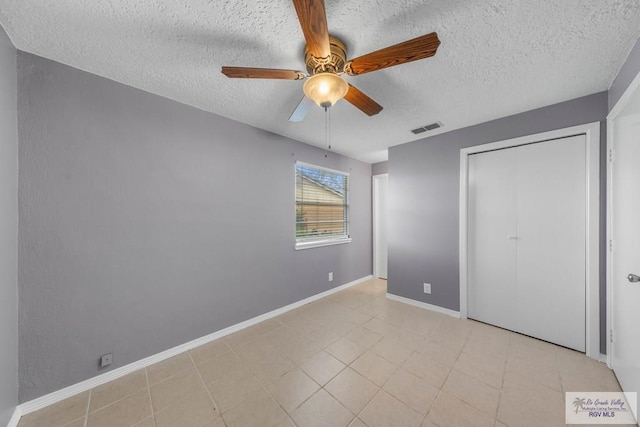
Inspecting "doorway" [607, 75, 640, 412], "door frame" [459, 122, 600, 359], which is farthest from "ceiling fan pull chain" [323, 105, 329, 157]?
"door frame" [459, 122, 600, 359]

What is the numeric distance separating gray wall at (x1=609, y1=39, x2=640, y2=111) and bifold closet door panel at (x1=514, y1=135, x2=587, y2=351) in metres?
0.41

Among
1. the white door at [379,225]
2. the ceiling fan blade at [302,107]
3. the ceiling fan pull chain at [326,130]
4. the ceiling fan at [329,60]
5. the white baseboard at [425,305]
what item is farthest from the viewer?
the white door at [379,225]

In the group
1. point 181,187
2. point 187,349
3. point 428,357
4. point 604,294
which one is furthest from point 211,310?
point 604,294

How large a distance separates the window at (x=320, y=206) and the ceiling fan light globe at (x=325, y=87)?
6.13 feet

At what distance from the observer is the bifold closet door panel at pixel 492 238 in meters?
2.42

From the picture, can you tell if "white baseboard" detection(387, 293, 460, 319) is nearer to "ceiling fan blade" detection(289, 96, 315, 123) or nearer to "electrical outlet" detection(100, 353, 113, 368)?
"ceiling fan blade" detection(289, 96, 315, 123)

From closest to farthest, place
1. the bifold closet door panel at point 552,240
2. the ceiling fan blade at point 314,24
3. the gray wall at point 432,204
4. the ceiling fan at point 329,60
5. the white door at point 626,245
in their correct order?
the ceiling fan blade at point 314,24, the ceiling fan at point 329,60, the white door at point 626,245, the bifold closet door panel at point 552,240, the gray wall at point 432,204

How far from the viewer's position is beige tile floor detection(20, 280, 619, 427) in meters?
1.41

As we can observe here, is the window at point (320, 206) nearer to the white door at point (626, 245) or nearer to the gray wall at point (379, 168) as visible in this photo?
the gray wall at point (379, 168)

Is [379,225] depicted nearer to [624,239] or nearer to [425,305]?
[425,305]

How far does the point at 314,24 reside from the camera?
98cm

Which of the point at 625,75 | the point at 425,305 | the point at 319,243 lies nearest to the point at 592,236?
the point at 625,75

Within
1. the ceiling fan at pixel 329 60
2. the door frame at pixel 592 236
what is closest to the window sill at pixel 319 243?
the ceiling fan at pixel 329 60

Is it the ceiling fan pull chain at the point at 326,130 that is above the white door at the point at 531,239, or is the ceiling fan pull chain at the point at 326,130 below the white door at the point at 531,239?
above
